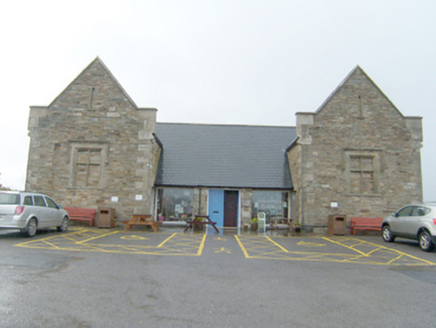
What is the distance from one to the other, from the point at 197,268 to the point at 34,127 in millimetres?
14831

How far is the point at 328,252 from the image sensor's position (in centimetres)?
1104

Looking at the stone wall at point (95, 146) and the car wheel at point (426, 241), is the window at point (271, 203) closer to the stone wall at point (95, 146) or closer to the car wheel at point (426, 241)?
the stone wall at point (95, 146)

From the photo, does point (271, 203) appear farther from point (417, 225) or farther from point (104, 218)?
point (104, 218)

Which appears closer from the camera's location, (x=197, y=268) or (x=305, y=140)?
(x=197, y=268)

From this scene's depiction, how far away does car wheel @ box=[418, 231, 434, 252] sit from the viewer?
11064 mm

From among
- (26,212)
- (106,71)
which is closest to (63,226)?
(26,212)

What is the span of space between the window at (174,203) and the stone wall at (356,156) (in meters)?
6.52

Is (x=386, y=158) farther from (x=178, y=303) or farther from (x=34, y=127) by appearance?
(x=34, y=127)

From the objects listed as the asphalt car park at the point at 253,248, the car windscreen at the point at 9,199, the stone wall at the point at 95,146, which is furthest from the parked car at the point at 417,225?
the car windscreen at the point at 9,199

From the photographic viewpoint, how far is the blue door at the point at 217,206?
777 inches

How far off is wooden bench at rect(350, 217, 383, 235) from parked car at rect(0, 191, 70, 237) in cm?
1407

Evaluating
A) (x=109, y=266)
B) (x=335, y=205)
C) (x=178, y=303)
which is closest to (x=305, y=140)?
(x=335, y=205)

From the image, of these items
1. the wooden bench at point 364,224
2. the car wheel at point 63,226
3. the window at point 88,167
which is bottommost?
the car wheel at point 63,226

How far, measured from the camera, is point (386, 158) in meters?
17.9
